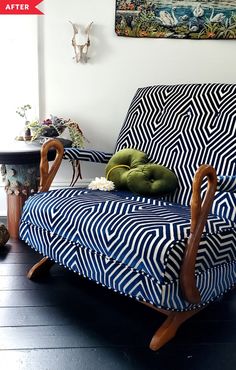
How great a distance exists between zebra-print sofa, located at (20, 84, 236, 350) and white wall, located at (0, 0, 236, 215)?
0.43 metres

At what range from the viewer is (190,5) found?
2340 millimetres

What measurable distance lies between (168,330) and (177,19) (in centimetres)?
185

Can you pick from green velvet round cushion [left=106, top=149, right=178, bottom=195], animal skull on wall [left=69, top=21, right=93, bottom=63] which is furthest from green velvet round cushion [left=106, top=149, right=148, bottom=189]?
animal skull on wall [left=69, top=21, right=93, bottom=63]

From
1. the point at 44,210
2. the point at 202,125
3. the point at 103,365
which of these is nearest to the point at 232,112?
the point at 202,125

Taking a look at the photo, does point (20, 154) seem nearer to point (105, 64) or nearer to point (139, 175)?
point (139, 175)

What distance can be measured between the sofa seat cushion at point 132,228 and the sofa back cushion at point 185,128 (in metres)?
0.27

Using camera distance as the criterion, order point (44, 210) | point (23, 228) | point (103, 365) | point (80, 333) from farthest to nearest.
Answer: point (23, 228), point (44, 210), point (80, 333), point (103, 365)

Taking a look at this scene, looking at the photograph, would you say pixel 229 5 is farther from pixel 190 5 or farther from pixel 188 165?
pixel 188 165

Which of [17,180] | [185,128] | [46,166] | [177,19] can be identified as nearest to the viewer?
[46,166]

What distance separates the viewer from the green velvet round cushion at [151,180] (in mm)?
1769

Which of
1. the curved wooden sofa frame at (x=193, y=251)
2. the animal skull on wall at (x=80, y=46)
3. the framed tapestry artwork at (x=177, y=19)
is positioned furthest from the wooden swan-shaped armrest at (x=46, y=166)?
the framed tapestry artwork at (x=177, y=19)

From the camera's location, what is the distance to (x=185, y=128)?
191 centimetres

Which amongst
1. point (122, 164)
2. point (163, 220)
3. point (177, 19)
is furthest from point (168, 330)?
point (177, 19)

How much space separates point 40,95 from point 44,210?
45.8 inches
